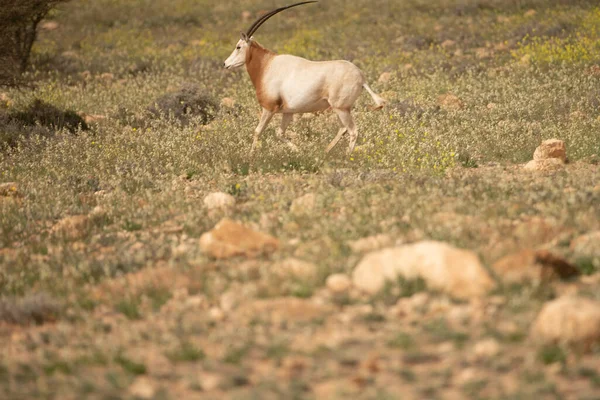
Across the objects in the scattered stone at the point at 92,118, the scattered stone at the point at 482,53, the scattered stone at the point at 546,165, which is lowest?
the scattered stone at the point at 92,118

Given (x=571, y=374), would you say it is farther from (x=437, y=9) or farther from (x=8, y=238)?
(x=437, y=9)

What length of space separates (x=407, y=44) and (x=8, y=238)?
55.0 feet

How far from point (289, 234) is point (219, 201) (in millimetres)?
1504

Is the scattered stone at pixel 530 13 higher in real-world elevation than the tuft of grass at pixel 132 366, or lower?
lower

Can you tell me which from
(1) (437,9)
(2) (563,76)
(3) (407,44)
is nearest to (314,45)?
(3) (407,44)

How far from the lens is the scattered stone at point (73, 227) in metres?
7.80

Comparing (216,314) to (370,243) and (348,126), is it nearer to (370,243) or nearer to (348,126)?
(370,243)

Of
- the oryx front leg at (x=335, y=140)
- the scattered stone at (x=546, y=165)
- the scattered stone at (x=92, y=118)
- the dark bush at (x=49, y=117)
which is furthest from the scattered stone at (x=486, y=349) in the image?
the scattered stone at (x=92, y=118)

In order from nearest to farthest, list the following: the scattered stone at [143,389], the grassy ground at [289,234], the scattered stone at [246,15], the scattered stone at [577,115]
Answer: the scattered stone at [143,389]
the grassy ground at [289,234]
the scattered stone at [577,115]
the scattered stone at [246,15]

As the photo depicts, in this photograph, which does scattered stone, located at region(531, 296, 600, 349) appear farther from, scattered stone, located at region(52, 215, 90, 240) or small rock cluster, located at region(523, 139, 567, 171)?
small rock cluster, located at region(523, 139, 567, 171)

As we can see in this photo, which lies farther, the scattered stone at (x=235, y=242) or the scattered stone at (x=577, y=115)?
the scattered stone at (x=577, y=115)

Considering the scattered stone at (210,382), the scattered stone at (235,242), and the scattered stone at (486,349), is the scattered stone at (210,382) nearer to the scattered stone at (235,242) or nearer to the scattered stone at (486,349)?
the scattered stone at (486,349)

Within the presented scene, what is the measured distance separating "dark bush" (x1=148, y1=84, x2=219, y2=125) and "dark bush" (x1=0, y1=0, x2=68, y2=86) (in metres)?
2.60

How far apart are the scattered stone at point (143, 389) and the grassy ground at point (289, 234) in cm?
2
